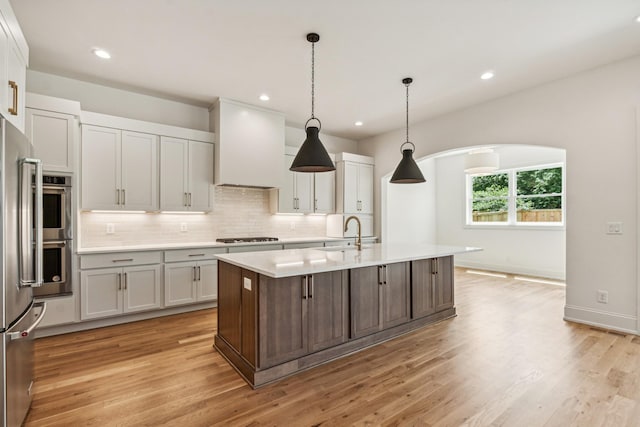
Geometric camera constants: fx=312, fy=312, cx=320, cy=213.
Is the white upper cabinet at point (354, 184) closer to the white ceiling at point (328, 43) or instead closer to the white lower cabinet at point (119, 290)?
the white ceiling at point (328, 43)

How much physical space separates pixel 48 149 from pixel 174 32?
6.06 feet

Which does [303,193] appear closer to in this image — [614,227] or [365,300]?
[365,300]

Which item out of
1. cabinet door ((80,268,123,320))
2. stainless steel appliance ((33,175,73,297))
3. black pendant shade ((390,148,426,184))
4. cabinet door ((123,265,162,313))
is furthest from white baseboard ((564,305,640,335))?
stainless steel appliance ((33,175,73,297))

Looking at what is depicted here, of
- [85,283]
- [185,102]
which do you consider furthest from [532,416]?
[185,102]

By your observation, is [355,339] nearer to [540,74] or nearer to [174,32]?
[174,32]

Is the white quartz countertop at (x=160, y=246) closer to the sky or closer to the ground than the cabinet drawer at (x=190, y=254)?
closer to the sky

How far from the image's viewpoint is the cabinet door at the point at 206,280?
4195mm

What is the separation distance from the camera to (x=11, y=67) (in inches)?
81.7

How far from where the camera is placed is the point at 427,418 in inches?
76.3

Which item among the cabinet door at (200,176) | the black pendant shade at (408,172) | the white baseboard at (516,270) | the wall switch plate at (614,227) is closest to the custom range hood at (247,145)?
the cabinet door at (200,176)

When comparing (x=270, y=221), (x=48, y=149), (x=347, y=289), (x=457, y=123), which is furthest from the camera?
(x=270, y=221)

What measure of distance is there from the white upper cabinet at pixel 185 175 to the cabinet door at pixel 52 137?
1.00m

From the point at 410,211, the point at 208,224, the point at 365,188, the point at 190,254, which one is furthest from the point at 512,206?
the point at 190,254

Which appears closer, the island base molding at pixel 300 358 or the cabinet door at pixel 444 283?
the island base molding at pixel 300 358
